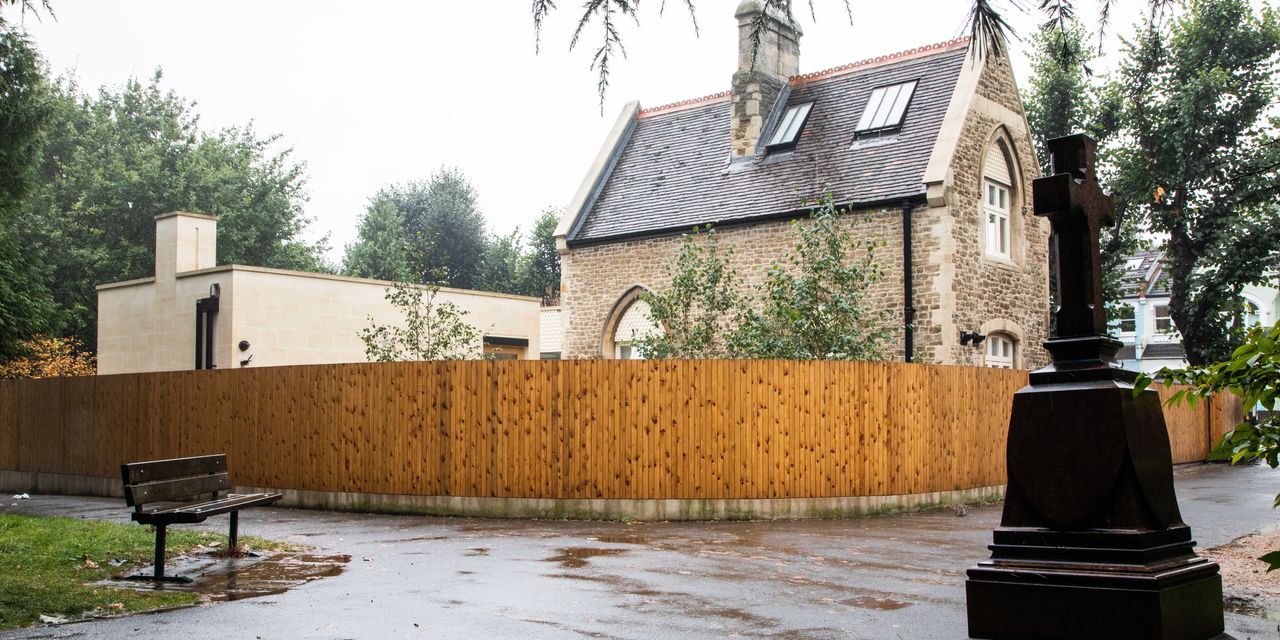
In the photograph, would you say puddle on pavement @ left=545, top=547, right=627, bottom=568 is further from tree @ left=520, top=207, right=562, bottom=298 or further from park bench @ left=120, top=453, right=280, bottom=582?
tree @ left=520, top=207, right=562, bottom=298

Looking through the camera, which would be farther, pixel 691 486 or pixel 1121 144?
pixel 1121 144

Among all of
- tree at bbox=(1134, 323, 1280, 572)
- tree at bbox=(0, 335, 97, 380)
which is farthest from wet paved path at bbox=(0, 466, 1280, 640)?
tree at bbox=(0, 335, 97, 380)

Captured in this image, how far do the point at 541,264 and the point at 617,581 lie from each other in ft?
157

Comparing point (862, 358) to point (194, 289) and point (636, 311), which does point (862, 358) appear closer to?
point (636, 311)

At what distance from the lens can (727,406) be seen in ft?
44.0

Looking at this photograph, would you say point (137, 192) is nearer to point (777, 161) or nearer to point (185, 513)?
point (777, 161)

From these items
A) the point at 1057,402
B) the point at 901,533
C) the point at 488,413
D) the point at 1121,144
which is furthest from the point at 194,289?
the point at 1121,144

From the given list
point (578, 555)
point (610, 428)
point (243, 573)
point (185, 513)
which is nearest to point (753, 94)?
point (610, 428)

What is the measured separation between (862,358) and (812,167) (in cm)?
747

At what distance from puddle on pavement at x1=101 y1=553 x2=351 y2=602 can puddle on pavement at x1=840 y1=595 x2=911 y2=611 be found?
4.10m

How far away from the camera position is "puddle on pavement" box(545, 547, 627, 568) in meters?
9.46

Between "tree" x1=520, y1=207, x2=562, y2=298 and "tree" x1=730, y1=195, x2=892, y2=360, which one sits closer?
"tree" x1=730, y1=195, x2=892, y2=360

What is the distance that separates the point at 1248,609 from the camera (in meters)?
7.16

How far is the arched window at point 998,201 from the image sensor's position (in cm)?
2241
